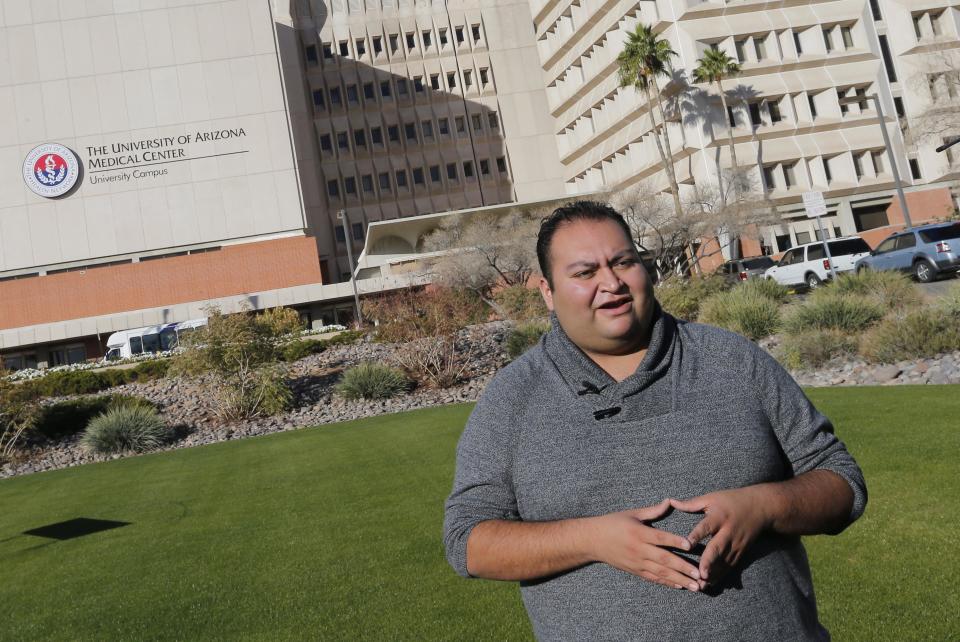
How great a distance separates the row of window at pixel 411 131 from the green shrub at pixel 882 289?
52.1 m

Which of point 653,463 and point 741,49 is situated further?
point 741,49

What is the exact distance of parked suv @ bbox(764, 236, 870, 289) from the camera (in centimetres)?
2833

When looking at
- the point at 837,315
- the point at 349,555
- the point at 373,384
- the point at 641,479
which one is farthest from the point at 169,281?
the point at 641,479

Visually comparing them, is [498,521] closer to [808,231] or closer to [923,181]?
[808,231]

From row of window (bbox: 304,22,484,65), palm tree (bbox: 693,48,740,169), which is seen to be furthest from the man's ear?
row of window (bbox: 304,22,484,65)

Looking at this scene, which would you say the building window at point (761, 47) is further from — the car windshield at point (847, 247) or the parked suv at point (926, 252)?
the parked suv at point (926, 252)

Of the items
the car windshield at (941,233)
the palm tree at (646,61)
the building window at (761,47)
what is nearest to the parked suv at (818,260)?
the car windshield at (941,233)

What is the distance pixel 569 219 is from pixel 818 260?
28613 millimetres

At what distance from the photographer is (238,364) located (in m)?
22.9

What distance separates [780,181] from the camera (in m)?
49.7

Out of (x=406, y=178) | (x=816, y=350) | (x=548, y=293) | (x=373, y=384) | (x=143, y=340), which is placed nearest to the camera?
(x=548, y=293)

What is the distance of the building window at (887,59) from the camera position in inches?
2031

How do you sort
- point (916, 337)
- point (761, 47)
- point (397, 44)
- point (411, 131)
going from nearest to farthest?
1. point (916, 337)
2. point (761, 47)
3. point (397, 44)
4. point (411, 131)

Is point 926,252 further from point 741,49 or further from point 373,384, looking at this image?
point 741,49
